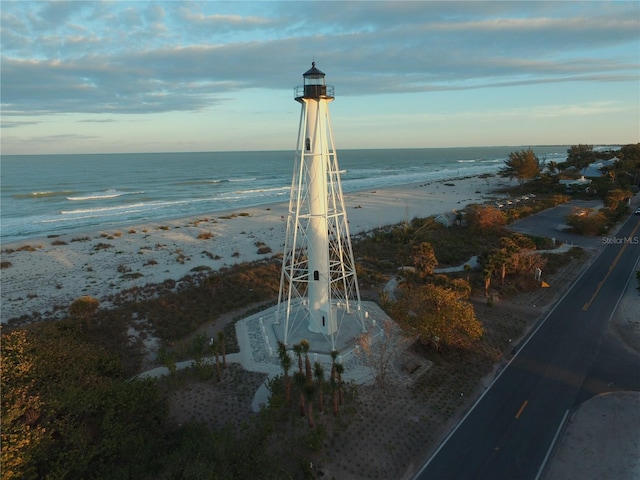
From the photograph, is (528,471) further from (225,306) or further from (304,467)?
(225,306)

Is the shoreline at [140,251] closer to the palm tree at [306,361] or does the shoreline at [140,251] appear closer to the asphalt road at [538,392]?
the palm tree at [306,361]

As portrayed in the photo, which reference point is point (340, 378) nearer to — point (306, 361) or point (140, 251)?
point (306, 361)

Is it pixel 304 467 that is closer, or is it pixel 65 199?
pixel 304 467

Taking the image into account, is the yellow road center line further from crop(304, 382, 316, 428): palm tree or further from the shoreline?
the shoreline

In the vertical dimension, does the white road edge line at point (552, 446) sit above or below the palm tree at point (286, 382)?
below

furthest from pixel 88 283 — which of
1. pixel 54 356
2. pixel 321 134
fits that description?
pixel 321 134

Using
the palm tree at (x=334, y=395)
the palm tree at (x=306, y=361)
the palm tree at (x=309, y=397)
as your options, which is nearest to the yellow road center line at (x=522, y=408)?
the palm tree at (x=334, y=395)
